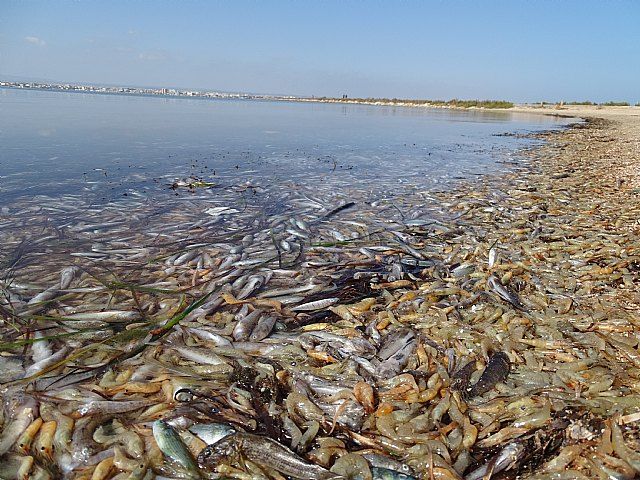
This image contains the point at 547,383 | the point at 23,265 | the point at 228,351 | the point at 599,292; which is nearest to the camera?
the point at 547,383

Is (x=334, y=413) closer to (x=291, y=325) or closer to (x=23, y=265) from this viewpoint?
(x=291, y=325)

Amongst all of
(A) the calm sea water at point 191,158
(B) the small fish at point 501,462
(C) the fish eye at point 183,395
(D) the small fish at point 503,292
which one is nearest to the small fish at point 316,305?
(C) the fish eye at point 183,395

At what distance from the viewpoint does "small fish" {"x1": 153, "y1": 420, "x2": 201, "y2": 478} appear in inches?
90.5

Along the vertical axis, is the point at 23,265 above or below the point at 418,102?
below

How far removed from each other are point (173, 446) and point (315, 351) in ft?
4.39

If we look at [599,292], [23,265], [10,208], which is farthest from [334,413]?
[10,208]

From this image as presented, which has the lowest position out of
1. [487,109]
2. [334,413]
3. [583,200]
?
[334,413]

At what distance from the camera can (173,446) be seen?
2383 mm

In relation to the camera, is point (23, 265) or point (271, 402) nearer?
point (271, 402)

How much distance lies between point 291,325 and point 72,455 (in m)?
1.94

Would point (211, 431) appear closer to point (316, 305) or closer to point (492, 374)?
point (316, 305)

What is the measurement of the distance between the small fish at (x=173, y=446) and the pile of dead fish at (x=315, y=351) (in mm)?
10

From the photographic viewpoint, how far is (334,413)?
279 centimetres

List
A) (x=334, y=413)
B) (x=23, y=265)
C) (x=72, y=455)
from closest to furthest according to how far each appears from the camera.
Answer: (x=72, y=455)
(x=334, y=413)
(x=23, y=265)
